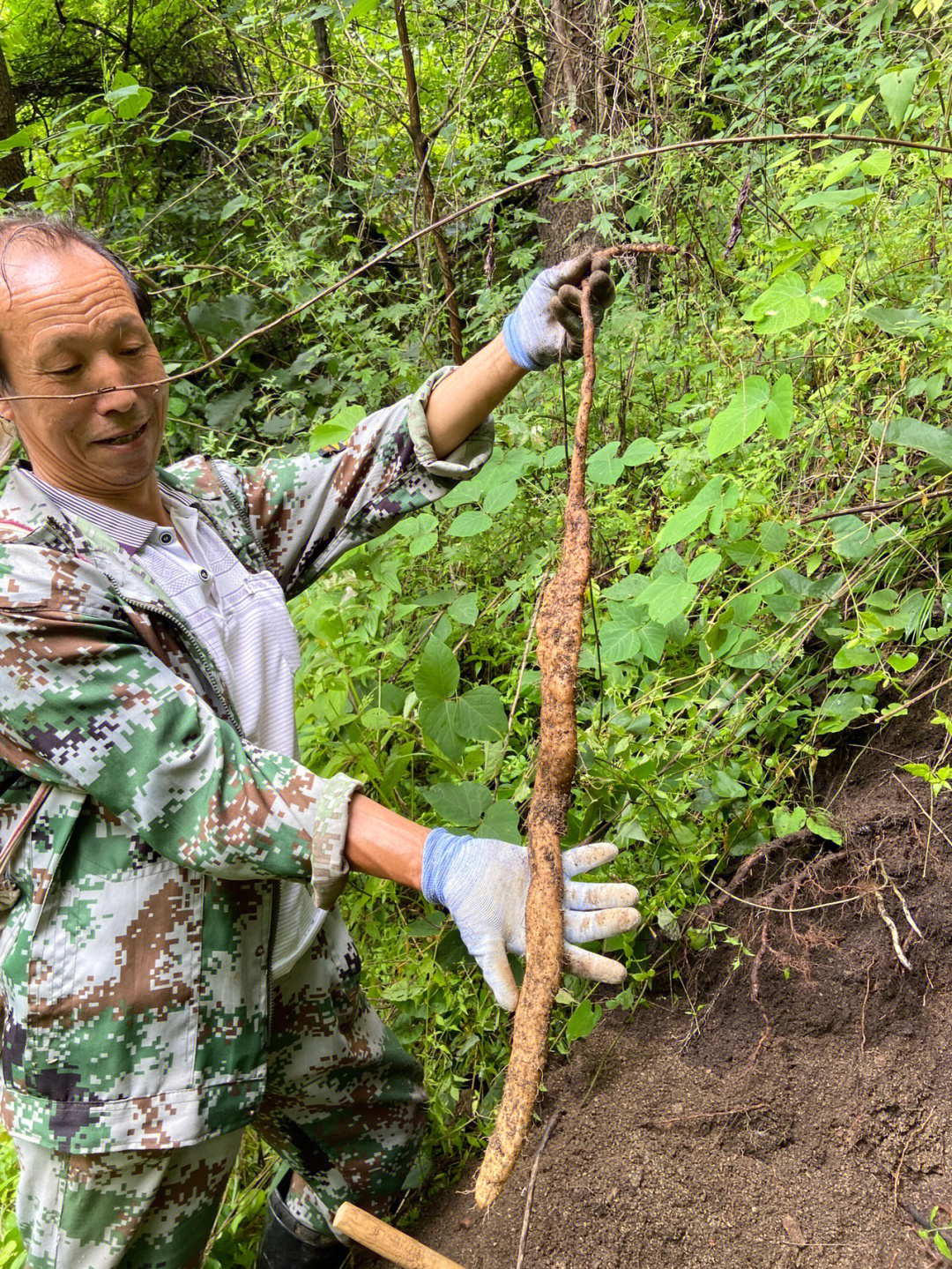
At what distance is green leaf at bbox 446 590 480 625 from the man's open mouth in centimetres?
86

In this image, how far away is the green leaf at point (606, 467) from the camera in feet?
7.23

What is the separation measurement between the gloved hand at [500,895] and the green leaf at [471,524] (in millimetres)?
1067

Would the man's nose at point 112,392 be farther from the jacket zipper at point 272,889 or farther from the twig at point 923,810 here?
the twig at point 923,810

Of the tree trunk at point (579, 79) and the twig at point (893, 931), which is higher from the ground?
the tree trunk at point (579, 79)

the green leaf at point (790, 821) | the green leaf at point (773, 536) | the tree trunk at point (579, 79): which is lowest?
the green leaf at point (790, 821)

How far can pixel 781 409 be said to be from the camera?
1737 millimetres

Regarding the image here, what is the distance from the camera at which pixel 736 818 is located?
6.31 feet

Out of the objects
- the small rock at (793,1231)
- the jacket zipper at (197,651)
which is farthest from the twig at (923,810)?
the jacket zipper at (197,651)

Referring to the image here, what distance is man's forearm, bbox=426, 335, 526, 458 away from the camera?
1674 mm

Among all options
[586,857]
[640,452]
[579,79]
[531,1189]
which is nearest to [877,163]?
[640,452]

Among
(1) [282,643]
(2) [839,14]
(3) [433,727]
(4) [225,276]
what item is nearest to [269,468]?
(1) [282,643]

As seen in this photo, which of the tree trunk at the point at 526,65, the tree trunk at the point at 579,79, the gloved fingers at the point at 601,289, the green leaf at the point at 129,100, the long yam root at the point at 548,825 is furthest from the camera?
the tree trunk at the point at 526,65

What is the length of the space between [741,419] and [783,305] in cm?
23

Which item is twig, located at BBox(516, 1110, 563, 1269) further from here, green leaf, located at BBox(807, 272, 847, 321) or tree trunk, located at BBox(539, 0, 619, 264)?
tree trunk, located at BBox(539, 0, 619, 264)
